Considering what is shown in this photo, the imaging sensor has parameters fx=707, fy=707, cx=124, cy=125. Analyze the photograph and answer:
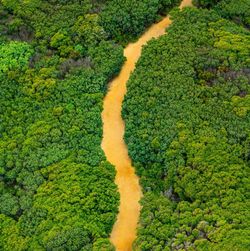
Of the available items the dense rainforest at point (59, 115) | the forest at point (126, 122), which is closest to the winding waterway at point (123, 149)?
the forest at point (126, 122)

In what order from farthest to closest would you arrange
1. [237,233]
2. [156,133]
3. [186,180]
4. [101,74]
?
→ [101,74] < [156,133] < [186,180] < [237,233]

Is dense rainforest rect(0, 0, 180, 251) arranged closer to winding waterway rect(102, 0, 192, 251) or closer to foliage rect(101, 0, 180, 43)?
foliage rect(101, 0, 180, 43)

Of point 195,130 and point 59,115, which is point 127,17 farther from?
point 195,130

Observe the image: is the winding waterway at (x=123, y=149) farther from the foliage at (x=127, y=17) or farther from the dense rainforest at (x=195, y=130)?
the dense rainforest at (x=195, y=130)

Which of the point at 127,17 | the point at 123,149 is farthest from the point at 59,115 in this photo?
the point at 127,17

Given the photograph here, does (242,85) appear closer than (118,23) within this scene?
Yes

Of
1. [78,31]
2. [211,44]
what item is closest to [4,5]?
[78,31]

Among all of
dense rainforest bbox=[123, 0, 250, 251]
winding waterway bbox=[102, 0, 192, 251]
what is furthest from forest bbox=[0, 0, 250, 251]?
winding waterway bbox=[102, 0, 192, 251]

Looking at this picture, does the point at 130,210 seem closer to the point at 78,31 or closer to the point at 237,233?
the point at 237,233
